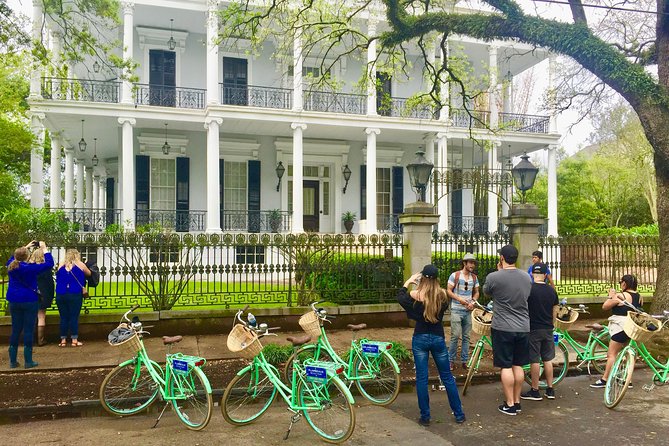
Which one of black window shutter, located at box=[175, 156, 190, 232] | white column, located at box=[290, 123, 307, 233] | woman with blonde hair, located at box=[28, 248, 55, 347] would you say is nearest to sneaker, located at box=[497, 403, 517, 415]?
woman with blonde hair, located at box=[28, 248, 55, 347]

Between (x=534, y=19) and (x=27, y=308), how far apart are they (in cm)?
904

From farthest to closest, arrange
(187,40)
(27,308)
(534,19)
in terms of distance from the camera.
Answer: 1. (187,40)
2. (534,19)
3. (27,308)

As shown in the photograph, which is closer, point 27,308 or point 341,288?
point 27,308

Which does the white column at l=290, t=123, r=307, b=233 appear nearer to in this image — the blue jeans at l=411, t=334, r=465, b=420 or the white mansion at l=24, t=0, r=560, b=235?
the white mansion at l=24, t=0, r=560, b=235

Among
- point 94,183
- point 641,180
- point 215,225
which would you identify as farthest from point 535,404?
point 641,180

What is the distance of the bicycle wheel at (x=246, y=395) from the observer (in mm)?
5137

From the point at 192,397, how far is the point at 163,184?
15.7 m

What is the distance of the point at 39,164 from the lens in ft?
56.1

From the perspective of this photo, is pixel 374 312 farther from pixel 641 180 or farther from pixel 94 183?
pixel 641 180

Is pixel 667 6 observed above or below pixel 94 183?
above

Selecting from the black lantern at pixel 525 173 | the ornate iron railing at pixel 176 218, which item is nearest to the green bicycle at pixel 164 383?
the black lantern at pixel 525 173

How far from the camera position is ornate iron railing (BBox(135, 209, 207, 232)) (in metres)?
19.0

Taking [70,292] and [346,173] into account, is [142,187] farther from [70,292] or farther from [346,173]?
[70,292]

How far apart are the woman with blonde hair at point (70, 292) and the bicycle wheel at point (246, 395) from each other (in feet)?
14.5
